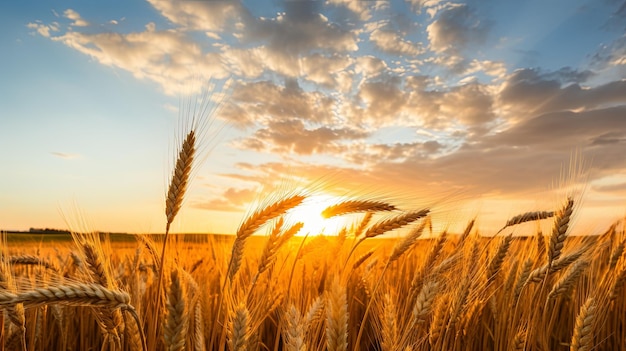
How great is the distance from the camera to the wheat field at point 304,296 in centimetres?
183

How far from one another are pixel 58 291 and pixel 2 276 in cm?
115

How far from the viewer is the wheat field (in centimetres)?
183

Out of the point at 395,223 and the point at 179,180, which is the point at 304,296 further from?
the point at 179,180

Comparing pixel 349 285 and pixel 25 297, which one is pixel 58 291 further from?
pixel 349 285

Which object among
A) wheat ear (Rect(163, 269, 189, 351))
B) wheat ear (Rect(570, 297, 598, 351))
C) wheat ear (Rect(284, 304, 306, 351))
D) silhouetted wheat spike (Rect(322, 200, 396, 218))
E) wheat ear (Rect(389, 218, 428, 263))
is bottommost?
wheat ear (Rect(570, 297, 598, 351))

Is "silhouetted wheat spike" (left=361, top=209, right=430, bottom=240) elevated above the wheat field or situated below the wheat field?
above

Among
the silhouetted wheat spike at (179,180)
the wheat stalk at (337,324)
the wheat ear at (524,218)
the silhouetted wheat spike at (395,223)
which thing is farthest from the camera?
the wheat ear at (524,218)

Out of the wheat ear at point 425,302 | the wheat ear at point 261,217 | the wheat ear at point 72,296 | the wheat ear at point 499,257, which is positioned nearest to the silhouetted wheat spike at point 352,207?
the wheat ear at point 261,217

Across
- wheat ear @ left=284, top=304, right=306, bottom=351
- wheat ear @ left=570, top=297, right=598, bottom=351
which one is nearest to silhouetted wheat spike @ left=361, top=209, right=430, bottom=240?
wheat ear @ left=570, top=297, right=598, bottom=351

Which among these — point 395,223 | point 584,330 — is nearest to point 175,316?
point 395,223

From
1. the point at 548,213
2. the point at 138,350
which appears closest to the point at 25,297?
the point at 138,350

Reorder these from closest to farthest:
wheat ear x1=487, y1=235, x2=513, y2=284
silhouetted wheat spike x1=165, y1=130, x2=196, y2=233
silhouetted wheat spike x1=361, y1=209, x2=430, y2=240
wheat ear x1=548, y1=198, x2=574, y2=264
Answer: silhouetted wheat spike x1=165, y1=130, x2=196, y2=233
wheat ear x1=548, y1=198, x2=574, y2=264
silhouetted wheat spike x1=361, y1=209, x2=430, y2=240
wheat ear x1=487, y1=235, x2=513, y2=284

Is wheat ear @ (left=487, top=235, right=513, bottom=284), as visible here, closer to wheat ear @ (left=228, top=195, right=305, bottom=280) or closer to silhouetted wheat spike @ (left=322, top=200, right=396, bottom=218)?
silhouetted wheat spike @ (left=322, top=200, right=396, bottom=218)

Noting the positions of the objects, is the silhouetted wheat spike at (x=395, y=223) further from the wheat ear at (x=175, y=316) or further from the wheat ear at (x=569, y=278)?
the wheat ear at (x=175, y=316)
